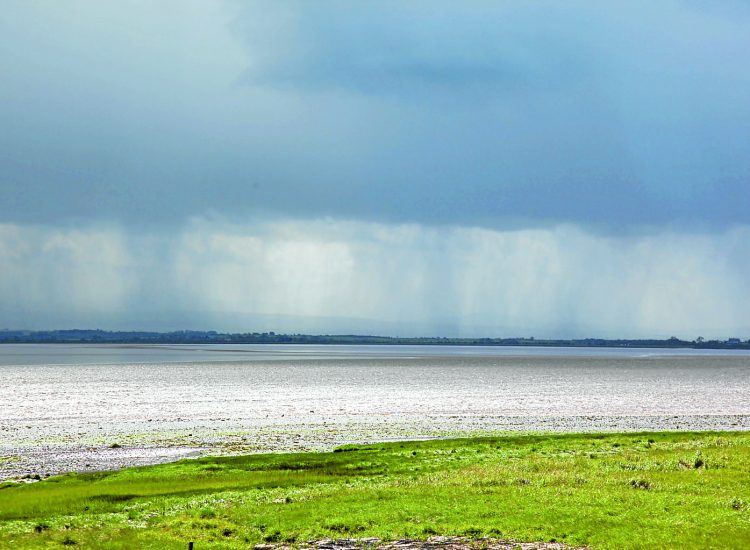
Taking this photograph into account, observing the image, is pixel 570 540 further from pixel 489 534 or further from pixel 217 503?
pixel 217 503

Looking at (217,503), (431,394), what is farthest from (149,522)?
(431,394)

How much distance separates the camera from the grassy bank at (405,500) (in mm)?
17266

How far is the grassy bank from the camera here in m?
17.3

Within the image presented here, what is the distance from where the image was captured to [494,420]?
52688mm

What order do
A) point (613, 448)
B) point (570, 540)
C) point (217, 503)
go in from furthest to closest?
point (613, 448) → point (217, 503) → point (570, 540)

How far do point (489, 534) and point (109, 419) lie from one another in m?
44.2

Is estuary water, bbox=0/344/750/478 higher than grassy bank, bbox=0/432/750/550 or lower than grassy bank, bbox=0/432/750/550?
lower

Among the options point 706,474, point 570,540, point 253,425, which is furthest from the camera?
point 253,425

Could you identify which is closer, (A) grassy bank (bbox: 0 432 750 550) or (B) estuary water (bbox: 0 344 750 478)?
(A) grassy bank (bbox: 0 432 750 550)

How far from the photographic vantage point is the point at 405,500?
20.6 m

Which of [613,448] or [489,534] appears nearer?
[489,534]

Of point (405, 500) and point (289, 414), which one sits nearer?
point (405, 500)

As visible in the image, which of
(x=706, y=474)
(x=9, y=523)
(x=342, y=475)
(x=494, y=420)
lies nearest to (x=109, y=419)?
(x=494, y=420)

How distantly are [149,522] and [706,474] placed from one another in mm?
15851
